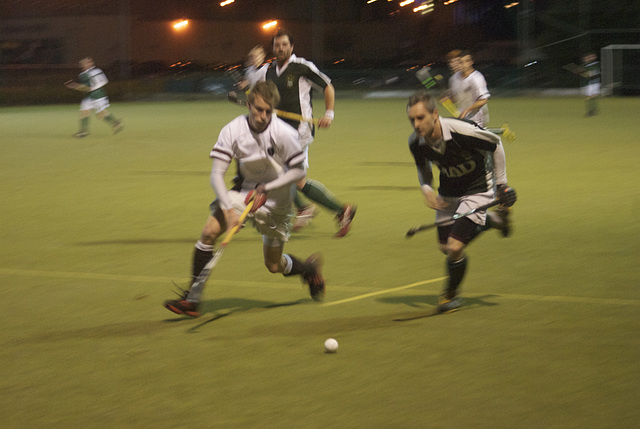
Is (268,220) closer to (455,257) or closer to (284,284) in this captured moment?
(284,284)

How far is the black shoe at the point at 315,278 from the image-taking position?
611 cm

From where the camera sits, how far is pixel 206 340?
5.41 meters

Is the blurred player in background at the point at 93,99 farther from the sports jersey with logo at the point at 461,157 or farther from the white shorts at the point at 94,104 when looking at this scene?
the sports jersey with logo at the point at 461,157

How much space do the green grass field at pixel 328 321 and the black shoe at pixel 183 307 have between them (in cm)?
8

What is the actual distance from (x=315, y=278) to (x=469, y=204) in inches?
45.1

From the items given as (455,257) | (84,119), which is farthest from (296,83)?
(84,119)

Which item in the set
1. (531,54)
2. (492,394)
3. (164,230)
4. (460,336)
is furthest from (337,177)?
(531,54)

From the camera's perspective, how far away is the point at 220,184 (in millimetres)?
5629

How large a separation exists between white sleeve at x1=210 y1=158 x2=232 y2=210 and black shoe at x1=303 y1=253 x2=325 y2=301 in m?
0.84

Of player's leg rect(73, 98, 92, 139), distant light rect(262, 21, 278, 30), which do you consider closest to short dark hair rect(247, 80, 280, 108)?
player's leg rect(73, 98, 92, 139)

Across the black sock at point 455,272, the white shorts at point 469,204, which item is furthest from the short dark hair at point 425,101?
the black sock at point 455,272

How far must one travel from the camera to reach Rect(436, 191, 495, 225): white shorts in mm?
5852

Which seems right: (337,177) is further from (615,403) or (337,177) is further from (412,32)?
(412,32)

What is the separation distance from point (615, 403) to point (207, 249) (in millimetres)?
2667
